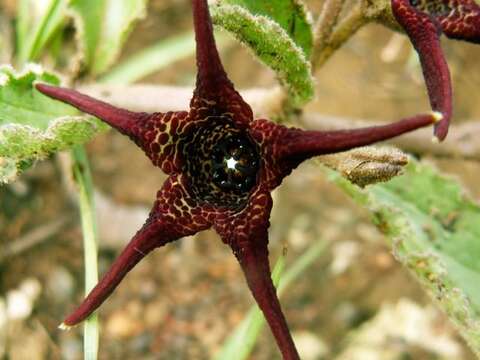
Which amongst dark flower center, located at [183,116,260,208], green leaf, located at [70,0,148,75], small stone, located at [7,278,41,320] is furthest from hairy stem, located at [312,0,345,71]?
small stone, located at [7,278,41,320]

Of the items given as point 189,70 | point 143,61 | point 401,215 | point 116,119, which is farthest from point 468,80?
point 116,119

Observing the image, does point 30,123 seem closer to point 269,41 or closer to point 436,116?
point 269,41

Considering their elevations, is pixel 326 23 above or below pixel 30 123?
above

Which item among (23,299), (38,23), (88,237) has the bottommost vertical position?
(23,299)

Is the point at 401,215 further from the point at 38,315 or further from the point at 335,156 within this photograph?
the point at 38,315

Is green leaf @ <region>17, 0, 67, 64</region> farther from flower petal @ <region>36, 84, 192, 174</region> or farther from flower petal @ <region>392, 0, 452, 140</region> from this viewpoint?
flower petal @ <region>392, 0, 452, 140</region>

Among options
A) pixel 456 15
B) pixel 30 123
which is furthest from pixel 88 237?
pixel 456 15
